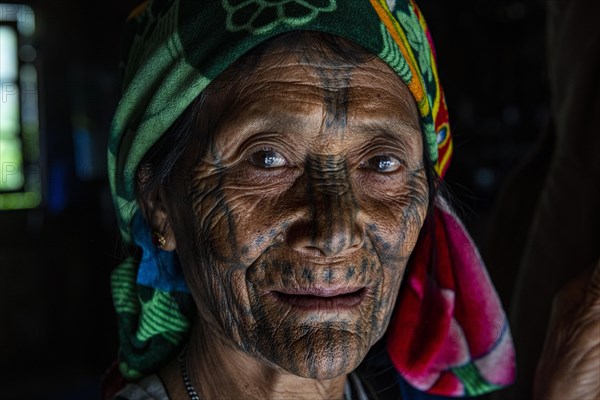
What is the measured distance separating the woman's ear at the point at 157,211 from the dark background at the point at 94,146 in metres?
4.31

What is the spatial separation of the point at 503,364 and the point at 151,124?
1.03m

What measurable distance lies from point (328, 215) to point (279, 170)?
0.14 metres

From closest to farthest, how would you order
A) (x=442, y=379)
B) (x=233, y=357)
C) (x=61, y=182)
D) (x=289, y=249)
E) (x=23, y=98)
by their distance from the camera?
(x=289, y=249)
(x=233, y=357)
(x=442, y=379)
(x=23, y=98)
(x=61, y=182)

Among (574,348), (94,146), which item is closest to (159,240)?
(574,348)

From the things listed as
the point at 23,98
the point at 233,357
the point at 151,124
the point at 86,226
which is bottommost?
the point at 86,226

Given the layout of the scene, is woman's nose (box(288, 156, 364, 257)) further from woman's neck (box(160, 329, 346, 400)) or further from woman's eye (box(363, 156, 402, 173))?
woman's neck (box(160, 329, 346, 400))

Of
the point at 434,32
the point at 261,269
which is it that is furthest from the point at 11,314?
the point at 261,269

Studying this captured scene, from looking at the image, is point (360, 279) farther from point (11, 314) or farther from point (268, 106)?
point (11, 314)

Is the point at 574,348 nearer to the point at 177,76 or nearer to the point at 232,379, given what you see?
the point at 232,379

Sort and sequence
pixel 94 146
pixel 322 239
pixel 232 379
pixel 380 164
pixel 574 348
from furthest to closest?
pixel 94 146 < pixel 574 348 < pixel 232 379 < pixel 380 164 < pixel 322 239

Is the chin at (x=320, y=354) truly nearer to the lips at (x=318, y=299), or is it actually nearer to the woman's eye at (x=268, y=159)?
the lips at (x=318, y=299)

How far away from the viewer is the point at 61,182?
6.10 metres

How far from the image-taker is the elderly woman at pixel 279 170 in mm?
1300

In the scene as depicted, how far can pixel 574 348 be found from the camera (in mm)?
1675
